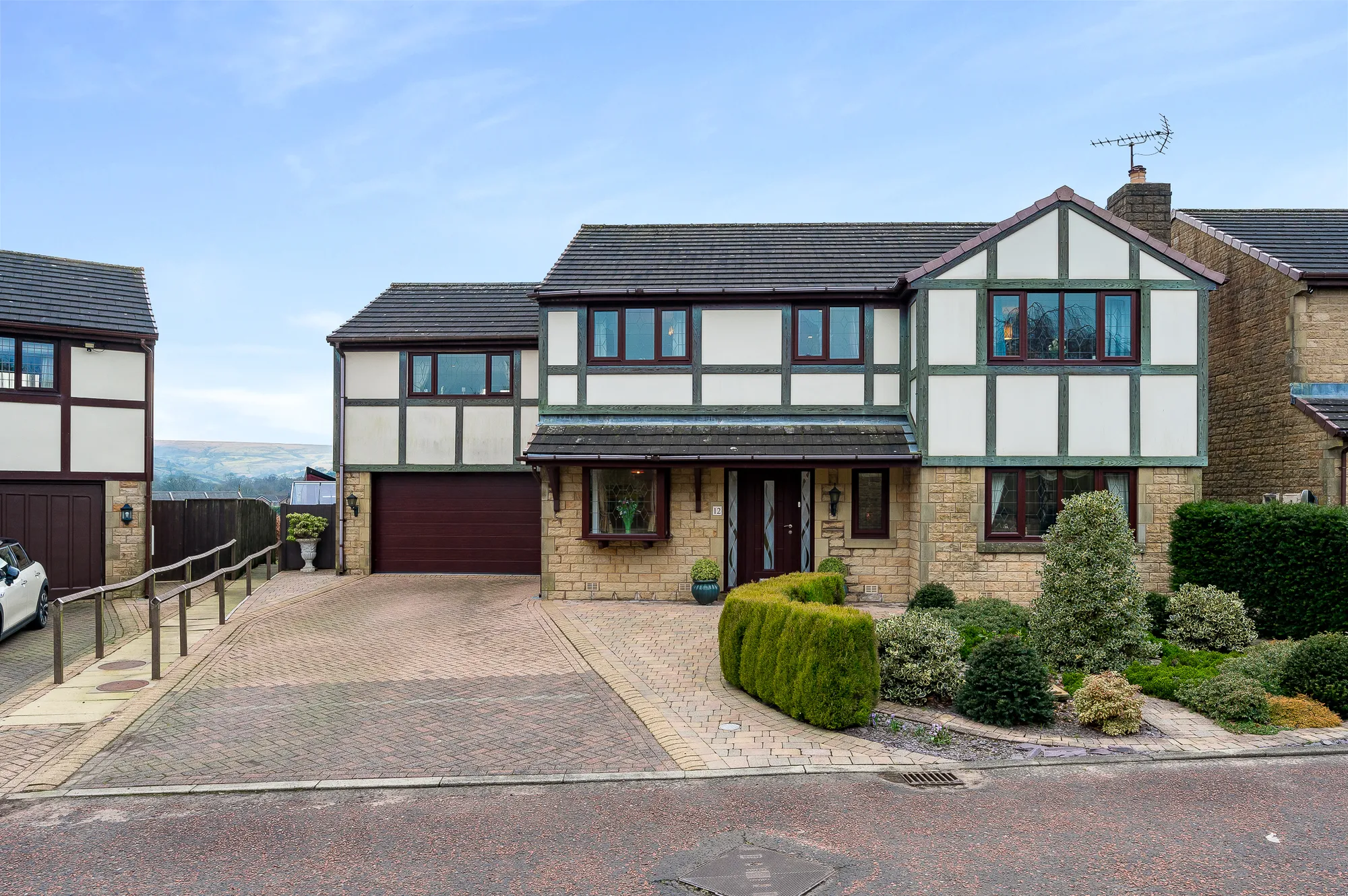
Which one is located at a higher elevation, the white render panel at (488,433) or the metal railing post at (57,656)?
the white render panel at (488,433)

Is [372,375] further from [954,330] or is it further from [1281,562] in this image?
[1281,562]

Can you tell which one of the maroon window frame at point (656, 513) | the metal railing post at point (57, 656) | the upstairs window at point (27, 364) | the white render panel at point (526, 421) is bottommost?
the metal railing post at point (57, 656)

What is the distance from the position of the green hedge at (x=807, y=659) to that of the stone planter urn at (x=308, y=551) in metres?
13.2

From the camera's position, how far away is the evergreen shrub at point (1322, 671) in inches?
333

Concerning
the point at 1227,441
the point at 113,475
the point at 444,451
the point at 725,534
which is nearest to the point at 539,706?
the point at 725,534

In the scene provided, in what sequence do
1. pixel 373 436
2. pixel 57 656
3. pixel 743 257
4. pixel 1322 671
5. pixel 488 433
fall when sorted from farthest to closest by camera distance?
pixel 373 436
pixel 488 433
pixel 743 257
pixel 57 656
pixel 1322 671

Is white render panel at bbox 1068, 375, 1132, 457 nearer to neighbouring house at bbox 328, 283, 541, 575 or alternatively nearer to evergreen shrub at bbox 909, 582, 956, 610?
evergreen shrub at bbox 909, 582, 956, 610

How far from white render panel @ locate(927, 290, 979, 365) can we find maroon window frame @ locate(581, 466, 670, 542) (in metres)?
5.05

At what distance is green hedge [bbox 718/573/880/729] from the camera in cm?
797

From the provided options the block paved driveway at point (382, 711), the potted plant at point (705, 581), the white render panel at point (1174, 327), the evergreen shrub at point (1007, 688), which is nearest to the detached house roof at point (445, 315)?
the potted plant at point (705, 581)

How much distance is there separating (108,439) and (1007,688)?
1667cm

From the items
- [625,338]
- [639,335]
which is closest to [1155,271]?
[639,335]

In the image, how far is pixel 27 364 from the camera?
15969 mm

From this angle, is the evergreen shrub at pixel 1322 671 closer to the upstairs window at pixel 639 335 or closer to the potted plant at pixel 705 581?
the potted plant at pixel 705 581
